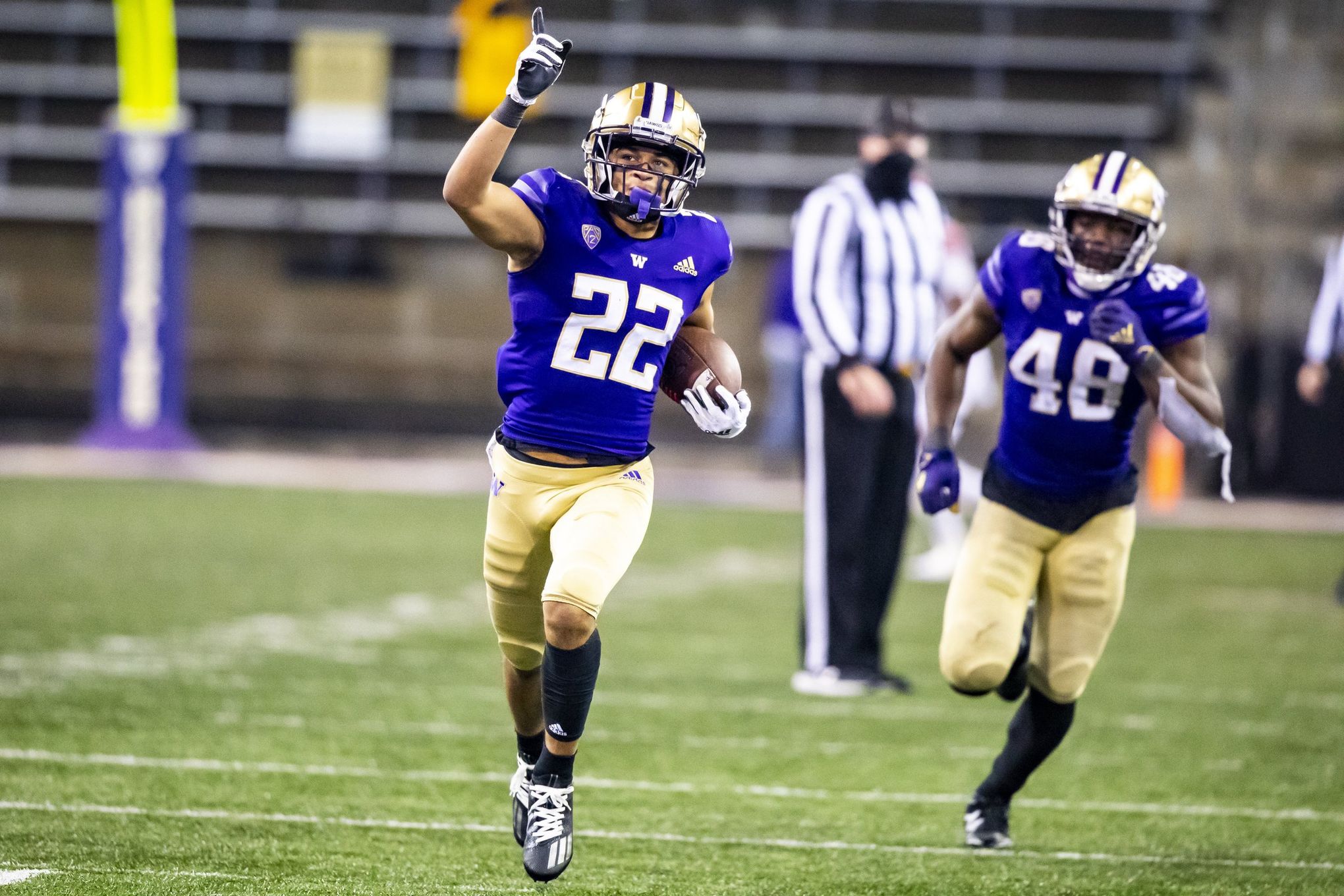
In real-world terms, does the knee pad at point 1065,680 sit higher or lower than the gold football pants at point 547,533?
A: lower

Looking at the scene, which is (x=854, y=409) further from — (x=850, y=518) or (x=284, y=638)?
(x=284, y=638)

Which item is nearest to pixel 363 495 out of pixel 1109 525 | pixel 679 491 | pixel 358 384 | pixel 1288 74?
pixel 679 491

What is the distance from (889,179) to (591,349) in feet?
8.82

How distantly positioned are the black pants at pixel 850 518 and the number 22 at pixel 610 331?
2378mm

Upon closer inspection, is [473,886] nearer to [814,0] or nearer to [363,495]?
[363,495]

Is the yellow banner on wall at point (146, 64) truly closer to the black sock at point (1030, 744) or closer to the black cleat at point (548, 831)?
the black sock at point (1030, 744)

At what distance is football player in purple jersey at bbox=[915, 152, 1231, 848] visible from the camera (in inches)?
163

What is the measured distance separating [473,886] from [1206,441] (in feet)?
5.86

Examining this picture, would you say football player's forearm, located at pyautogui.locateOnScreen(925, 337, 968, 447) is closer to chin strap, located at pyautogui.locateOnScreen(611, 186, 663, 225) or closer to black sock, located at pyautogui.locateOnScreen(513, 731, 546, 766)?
chin strap, located at pyautogui.locateOnScreen(611, 186, 663, 225)

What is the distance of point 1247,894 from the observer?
384 centimetres

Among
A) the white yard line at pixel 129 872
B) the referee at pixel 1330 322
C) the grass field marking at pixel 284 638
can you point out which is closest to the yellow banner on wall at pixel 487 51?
the grass field marking at pixel 284 638

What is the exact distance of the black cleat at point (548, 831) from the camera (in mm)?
3576

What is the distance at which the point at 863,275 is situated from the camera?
6.28 metres

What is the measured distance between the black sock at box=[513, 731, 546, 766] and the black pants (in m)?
2.20
